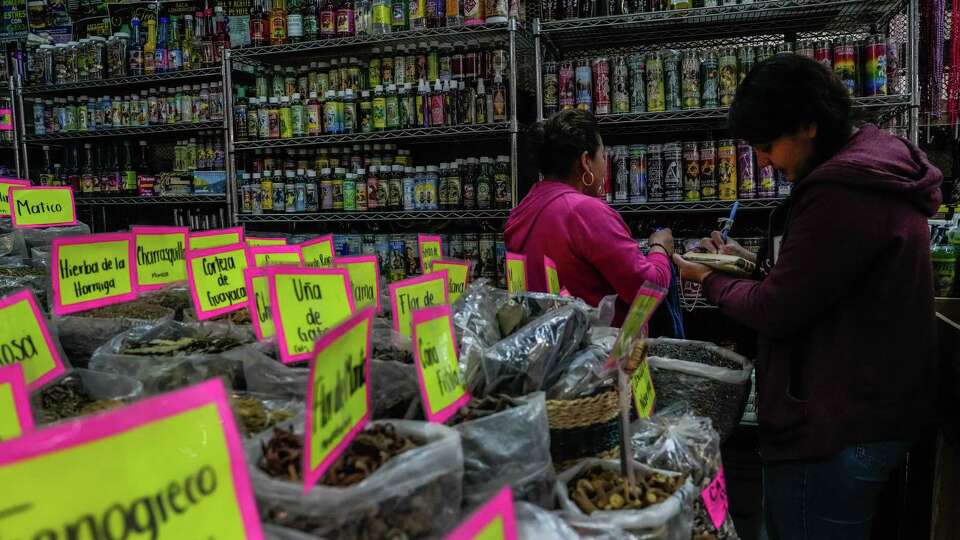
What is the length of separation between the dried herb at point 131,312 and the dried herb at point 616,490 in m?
1.00

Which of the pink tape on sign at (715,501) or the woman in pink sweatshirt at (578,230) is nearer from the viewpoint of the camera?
the pink tape on sign at (715,501)

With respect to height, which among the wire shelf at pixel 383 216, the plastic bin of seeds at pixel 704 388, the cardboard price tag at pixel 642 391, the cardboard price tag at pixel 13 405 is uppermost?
the wire shelf at pixel 383 216

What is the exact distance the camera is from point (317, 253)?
180 centimetres

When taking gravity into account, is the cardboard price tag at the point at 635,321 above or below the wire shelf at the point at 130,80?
below

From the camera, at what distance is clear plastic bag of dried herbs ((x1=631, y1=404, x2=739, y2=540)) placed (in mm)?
1128

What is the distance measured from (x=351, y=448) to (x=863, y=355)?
1.10 m

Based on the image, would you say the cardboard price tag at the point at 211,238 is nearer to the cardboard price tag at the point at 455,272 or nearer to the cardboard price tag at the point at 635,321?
the cardboard price tag at the point at 455,272

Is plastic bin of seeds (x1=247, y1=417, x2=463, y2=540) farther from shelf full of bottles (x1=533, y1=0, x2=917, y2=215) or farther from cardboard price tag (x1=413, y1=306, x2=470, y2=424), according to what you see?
shelf full of bottles (x1=533, y1=0, x2=917, y2=215)

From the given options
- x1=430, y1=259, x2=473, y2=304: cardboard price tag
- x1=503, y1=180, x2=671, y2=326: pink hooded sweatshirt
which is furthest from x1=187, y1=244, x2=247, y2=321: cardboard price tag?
x1=503, y1=180, x2=671, y2=326: pink hooded sweatshirt

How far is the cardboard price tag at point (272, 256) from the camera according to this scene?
68.5 inches

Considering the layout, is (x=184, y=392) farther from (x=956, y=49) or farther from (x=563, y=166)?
(x=956, y=49)

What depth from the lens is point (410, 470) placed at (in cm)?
73

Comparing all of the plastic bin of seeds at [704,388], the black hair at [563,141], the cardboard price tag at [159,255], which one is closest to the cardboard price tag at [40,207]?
the cardboard price tag at [159,255]

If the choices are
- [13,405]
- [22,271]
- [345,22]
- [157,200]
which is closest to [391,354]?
[13,405]
